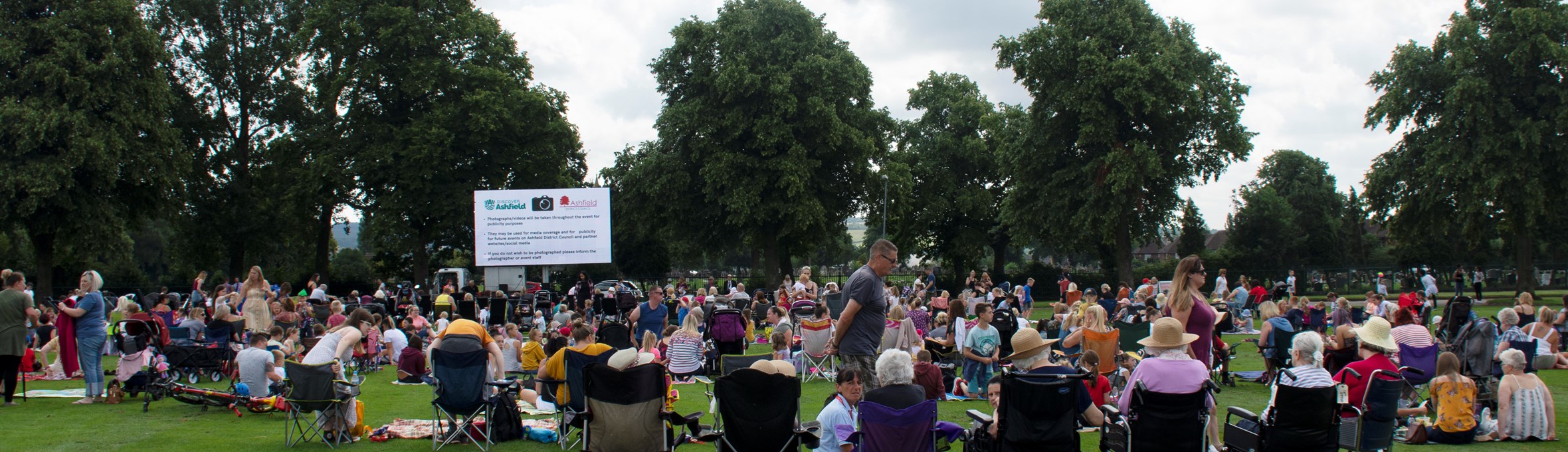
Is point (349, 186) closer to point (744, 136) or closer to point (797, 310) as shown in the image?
point (744, 136)

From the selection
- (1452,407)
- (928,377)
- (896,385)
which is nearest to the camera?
(896,385)

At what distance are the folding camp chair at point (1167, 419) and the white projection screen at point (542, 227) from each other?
19005 millimetres

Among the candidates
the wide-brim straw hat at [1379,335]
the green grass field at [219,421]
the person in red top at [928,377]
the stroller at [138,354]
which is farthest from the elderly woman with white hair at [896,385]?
the stroller at [138,354]

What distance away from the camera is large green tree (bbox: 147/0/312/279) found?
1383 inches

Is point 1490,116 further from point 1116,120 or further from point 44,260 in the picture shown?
point 44,260

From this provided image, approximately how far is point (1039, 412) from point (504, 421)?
4.43m

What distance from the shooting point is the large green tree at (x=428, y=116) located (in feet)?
107

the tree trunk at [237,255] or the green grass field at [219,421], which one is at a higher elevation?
the tree trunk at [237,255]

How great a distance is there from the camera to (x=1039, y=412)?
19.4 feet

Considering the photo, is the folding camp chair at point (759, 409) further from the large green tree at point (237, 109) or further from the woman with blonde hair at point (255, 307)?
the large green tree at point (237, 109)

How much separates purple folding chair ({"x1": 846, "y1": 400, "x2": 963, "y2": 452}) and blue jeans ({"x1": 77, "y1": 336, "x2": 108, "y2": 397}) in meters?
8.41

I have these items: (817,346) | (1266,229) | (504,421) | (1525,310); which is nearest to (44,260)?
(817,346)

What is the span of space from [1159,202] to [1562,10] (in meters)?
12.5

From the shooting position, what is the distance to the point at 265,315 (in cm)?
1403
